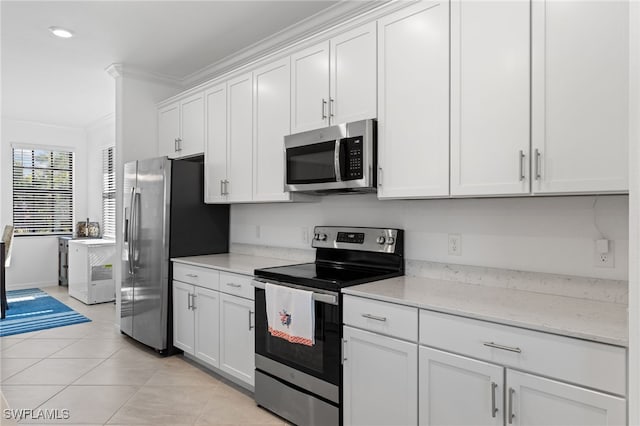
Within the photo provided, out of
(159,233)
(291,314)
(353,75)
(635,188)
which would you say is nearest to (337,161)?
(353,75)

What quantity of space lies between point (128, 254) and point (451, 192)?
10.4 ft

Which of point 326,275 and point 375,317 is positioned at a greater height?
point 326,275

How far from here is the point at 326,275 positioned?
8.06 feet

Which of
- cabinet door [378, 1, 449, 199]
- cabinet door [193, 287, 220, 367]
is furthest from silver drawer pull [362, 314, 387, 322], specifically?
cabinet door [193, 287, 220, 367]

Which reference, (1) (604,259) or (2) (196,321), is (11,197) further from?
(1) (604,259)

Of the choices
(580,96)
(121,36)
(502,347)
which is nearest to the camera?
(502,347)

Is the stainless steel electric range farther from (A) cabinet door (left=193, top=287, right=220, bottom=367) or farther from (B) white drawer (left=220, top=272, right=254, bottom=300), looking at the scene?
(A) cabinet door (left=193, top=287, right=220, bottom=367)

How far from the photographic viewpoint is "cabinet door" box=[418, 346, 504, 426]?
1.61m

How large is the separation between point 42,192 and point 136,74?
3962 millimetres

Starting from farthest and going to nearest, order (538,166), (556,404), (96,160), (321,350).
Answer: (96,160) < (321,350) < (538,166) < (556,404)

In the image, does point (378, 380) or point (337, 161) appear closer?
point (378, 380)

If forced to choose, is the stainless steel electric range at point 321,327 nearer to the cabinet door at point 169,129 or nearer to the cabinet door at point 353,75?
the cabinet door at point 353,75

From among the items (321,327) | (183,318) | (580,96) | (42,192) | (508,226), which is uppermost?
(580,96)

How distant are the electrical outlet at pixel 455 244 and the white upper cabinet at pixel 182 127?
2.47 m
